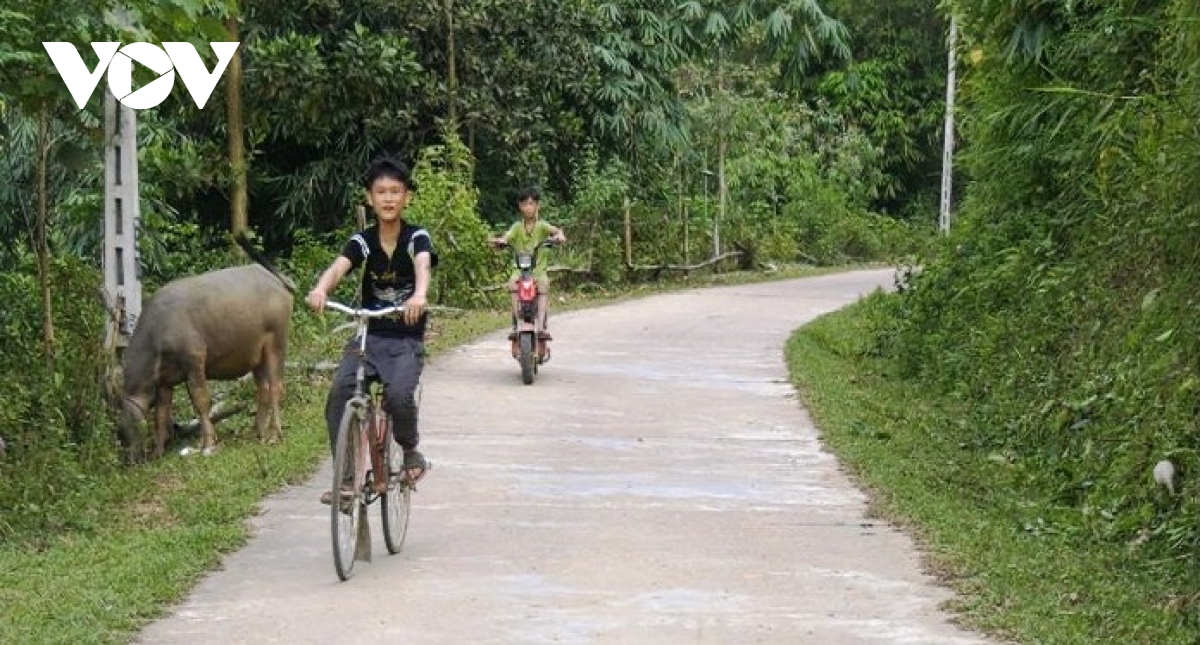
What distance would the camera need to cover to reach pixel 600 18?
29328mm

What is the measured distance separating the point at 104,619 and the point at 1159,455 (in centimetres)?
514

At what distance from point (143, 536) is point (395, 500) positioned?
1276 millimetres

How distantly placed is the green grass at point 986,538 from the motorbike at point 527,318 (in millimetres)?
2289

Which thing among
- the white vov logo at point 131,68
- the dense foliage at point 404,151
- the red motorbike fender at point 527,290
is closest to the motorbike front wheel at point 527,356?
the red motorbike fender at point 527,290

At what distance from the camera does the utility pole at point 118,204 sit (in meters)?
12.8

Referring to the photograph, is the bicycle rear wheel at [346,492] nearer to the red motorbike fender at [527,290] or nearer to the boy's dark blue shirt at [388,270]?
the boy's dark blue shirt at [388,270]

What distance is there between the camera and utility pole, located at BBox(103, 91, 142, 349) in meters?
12.8

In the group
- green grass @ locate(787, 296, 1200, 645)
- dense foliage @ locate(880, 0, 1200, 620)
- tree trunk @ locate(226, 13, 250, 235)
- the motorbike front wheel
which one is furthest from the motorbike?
tree trunk @ locate(226, 13, 250, 235)

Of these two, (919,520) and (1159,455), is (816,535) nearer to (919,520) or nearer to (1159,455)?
(919,520)

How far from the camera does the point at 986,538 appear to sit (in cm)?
938

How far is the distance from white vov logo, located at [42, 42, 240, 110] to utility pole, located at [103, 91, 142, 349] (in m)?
0.51

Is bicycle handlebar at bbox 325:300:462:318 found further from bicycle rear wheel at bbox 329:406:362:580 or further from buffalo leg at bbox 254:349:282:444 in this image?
buffalo leg at bbox 254:349:282:444

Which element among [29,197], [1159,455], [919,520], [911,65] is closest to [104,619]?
[919,520]

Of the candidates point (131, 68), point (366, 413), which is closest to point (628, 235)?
point (131, 68)
